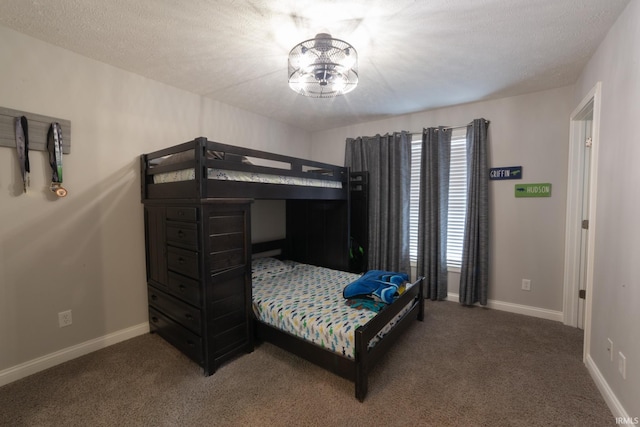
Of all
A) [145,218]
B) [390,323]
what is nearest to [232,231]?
[145,218]

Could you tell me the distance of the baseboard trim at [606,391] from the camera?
5.00 feet

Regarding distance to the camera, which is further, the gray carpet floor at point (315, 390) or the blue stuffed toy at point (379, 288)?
the blue stuffed toy at point (379, 288)

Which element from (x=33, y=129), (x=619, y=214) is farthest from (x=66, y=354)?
(x=619, y=214)

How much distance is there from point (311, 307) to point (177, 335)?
1.13 m

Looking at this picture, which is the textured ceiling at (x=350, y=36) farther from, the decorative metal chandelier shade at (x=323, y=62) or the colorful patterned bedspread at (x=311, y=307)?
the colorful patterned bedspread at (x=311, y=307)

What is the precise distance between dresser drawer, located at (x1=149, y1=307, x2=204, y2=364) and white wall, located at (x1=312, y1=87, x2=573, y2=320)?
3.13m

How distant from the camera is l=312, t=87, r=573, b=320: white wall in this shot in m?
2.78

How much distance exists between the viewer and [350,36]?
6.23 feet

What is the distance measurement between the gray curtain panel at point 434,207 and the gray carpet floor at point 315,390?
1027 mm

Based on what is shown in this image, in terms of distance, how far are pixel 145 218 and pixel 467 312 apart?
3.50 metres

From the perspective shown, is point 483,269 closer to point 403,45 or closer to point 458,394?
point 458,394

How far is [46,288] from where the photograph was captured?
2.04 meters

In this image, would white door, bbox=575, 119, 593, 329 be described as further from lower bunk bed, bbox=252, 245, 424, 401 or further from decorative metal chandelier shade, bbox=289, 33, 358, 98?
decorative metal chandelier shade, bbox=289, 33, 358, 98

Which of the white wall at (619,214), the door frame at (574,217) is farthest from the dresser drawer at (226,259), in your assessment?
the door frame at (574,217)
